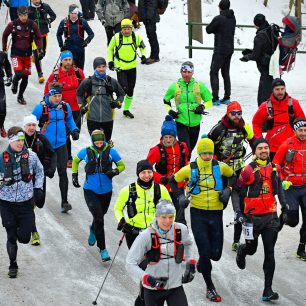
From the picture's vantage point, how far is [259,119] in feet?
44.3

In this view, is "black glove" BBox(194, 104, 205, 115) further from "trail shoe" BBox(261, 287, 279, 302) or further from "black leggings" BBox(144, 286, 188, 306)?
"black leggings" BBox(144, 286, 188, 306)

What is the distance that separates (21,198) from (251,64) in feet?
39.3

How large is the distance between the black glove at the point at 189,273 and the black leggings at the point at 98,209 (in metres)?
3.04

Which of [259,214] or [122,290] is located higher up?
[259,214]

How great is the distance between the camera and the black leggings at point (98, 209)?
12047mm

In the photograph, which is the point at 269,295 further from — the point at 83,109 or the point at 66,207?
the point at 83,109

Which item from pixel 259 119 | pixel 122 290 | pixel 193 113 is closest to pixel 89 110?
pixel 193 113

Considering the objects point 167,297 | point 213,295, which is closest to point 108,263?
point 213,295

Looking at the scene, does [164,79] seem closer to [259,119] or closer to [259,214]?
[259,119]

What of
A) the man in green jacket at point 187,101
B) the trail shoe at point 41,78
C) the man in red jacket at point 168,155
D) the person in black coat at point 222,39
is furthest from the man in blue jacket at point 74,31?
the man in red jacket at point 168,155

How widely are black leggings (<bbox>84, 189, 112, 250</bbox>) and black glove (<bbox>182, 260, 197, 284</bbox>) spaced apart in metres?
3.04

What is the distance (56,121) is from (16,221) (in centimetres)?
249

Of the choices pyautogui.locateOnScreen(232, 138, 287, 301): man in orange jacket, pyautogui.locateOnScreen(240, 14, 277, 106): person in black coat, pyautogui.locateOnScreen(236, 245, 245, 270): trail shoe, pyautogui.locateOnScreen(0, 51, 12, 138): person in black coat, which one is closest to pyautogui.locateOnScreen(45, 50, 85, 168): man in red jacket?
pyautogui.locateOnScreen(0, 51, 12, 138): person in black coat

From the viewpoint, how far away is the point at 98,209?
39.6ft
